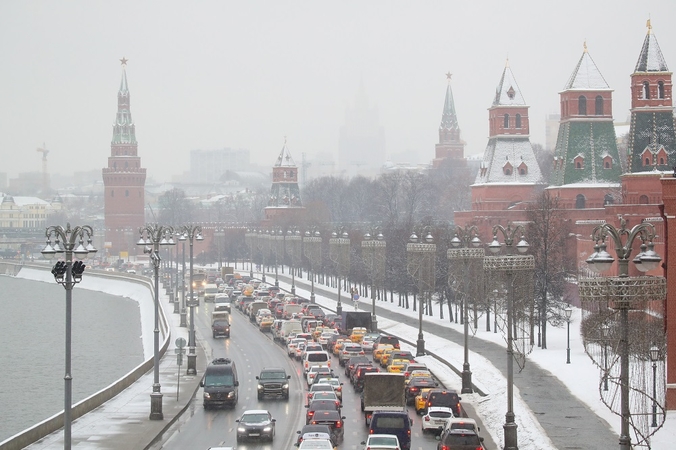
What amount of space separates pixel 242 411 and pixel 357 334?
21872mm

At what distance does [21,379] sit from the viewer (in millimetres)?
73875

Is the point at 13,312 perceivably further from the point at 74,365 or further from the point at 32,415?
the point at 32,415

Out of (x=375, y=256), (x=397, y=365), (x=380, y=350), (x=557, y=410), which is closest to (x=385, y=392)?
(x=557, y=410)

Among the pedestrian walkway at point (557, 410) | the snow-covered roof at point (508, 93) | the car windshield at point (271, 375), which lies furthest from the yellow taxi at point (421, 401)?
the snow-covered roof at point (508, 93)

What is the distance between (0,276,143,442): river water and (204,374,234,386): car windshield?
13.4 metres

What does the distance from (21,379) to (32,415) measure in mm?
14950

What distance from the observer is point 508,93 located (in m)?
114

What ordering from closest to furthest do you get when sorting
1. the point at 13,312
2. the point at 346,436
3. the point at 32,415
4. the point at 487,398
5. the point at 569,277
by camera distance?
the point at 346,436 → the point at 487,398 → the point at 32,415 → the point at 569,277 → the point at 13,312

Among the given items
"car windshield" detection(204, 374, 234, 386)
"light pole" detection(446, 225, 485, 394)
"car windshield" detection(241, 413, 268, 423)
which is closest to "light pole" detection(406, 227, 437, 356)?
"light pole" detection(446, 225, 485, 394)

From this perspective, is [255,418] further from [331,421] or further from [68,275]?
[68,275]

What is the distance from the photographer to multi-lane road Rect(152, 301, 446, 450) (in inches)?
1394

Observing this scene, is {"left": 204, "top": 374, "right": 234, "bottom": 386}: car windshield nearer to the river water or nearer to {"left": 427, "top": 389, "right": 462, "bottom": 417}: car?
{"left": 427, "top": 389, "right": 462, "bottom": 417}: car

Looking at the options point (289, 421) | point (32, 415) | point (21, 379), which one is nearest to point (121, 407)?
point (289, 421)

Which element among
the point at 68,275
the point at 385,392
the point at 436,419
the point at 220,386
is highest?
the point at 68,275
